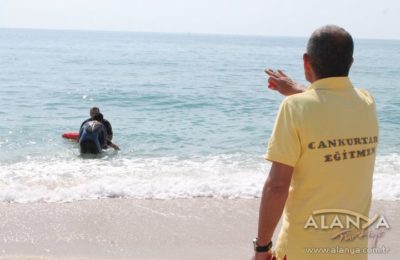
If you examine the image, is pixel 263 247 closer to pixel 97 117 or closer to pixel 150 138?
pixel 97 117

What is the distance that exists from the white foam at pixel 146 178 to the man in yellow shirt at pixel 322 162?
506 centimetres

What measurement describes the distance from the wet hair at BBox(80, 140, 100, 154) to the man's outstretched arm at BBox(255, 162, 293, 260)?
8.68 metres

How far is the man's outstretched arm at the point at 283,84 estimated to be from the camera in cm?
257

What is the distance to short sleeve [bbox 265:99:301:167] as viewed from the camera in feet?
6.84

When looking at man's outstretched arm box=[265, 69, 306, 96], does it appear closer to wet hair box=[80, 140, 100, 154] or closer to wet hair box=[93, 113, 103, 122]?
wet hair box=[80, 140, 100, 154]

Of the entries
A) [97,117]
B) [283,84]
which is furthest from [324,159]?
[97,117]

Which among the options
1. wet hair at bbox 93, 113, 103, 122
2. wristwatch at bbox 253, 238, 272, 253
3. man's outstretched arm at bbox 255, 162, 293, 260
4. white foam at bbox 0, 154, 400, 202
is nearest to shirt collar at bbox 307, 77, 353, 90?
man's outstretched arm at bbox 255, 162, 293, 260

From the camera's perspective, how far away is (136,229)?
5.77 meters

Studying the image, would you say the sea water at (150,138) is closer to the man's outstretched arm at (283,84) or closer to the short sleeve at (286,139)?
the man's outstretched arm at (283,84)

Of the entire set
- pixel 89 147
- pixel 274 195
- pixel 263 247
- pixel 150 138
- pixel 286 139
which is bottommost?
pixel 150 138

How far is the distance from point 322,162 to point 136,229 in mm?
3943

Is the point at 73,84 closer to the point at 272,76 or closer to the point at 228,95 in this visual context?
the point at 228,95

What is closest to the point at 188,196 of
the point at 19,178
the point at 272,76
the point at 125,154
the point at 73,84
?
the point at 19,178

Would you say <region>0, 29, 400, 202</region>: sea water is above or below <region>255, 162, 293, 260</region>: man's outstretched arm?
below
